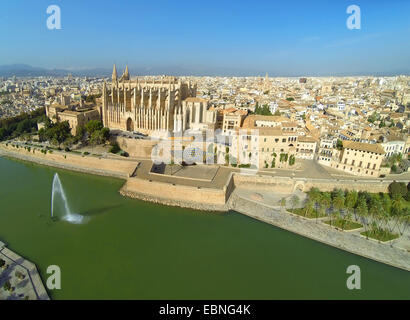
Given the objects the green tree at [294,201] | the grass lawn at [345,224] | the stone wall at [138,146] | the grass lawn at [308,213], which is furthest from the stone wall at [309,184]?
the stone wall at [138,146]

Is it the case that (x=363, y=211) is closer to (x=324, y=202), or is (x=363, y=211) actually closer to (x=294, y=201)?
(x=324, y=202)

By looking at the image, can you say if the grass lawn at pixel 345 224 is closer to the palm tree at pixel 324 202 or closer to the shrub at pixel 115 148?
the palm tree at pixel 324 202

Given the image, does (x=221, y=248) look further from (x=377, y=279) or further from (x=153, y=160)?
(x=153, y=160)

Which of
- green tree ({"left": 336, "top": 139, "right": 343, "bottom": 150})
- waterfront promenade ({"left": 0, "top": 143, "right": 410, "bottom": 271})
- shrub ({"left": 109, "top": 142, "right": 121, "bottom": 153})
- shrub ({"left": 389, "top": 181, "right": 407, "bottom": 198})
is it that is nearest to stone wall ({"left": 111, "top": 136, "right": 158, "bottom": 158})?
shrub ({"left": 109, "top": 142, "right": 121, "bottom": 153})

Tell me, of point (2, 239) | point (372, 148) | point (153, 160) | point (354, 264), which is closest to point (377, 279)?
point (354, 264)

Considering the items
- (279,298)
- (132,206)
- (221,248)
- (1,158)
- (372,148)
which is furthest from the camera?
(1,158)

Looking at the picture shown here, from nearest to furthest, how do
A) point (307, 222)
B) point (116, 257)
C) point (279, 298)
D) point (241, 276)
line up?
point (279, 298) < point (241, 276) < point (116, 257) < point (307, 222)
